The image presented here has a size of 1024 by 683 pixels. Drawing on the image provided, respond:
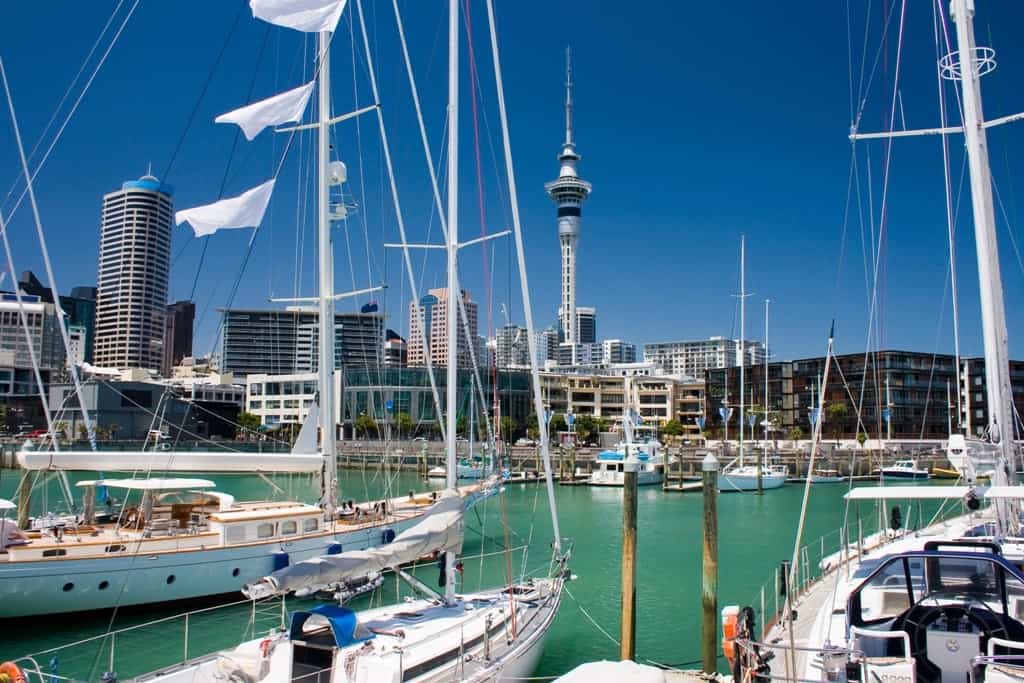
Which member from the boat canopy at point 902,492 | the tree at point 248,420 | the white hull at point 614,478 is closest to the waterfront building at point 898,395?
the white hull at point 614,478

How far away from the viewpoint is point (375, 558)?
1586 centimetres

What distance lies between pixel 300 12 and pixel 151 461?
A: 12872 millimetres

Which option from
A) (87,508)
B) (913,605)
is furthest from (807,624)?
(87,508)

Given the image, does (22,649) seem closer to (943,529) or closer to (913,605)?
(913,605)

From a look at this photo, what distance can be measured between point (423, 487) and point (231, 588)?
4677 cm

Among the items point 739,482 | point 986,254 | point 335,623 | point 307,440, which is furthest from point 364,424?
point 335,623

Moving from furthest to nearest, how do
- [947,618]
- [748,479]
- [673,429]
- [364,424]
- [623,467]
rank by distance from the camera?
[673,429]
[364,424]
[623,467]
[748,479]
[947,618]

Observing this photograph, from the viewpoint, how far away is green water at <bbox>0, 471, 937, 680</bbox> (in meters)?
21.2

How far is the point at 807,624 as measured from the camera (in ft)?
54.0

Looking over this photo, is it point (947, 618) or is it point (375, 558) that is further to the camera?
point (375, 558)

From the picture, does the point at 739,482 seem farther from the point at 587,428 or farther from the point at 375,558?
the point at 587,428

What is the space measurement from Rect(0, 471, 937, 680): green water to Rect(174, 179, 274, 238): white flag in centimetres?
1082

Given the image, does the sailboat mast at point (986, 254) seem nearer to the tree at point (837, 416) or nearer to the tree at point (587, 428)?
the tree at point (837, 416)

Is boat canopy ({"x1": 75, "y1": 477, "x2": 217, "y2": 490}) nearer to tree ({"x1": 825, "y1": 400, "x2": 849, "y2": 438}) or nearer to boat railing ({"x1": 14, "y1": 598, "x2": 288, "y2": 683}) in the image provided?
boat railing ({"x1": 14, "y1": 598, "x2": 288, "y2": 683})
